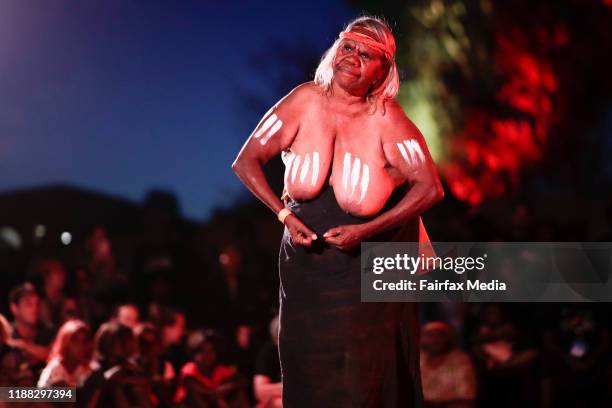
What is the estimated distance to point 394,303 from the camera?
3385 mm

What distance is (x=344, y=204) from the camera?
333cm

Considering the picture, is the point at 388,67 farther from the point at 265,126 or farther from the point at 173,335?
the point at 173,335

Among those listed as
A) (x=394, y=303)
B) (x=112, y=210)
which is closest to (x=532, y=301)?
(x=394, y=303)

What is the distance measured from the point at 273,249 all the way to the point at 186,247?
7.05 ft

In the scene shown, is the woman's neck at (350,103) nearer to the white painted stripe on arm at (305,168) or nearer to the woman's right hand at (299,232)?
the white painted stripe on arm at (305,168)

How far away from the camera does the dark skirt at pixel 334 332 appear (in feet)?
10.9

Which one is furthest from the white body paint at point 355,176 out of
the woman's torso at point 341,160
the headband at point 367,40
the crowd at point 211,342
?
the crowd at point 211,342

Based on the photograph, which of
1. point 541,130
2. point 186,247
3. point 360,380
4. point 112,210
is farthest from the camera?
point 541,130

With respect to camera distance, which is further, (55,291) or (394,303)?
(55,291)

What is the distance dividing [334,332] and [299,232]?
1.22ft

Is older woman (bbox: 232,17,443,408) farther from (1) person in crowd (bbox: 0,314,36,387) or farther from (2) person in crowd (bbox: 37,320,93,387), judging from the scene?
(2) person in crowd (bbox: 37,320,93,387)

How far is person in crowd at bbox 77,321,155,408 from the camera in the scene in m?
5.48

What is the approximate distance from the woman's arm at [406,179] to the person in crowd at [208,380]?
10.8ft

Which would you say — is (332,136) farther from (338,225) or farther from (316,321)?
(316,321)
